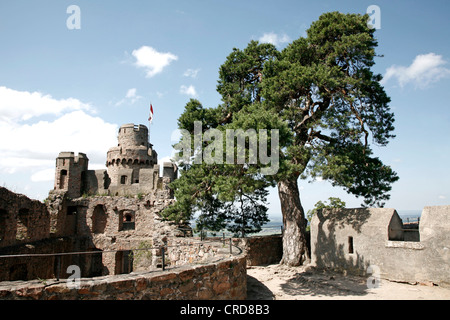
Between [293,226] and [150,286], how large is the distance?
1126cm

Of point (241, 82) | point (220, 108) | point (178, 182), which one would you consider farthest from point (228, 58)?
point (178, 182)

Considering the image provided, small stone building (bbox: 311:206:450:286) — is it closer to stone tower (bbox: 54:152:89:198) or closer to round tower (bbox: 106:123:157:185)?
round tower (bbox: 106:123:157:185)

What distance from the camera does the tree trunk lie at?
15.6 m

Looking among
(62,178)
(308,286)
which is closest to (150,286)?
(308,286)

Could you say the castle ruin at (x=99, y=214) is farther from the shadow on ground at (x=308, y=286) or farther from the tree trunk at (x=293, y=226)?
the shadow on ground at (x=308, y=286)

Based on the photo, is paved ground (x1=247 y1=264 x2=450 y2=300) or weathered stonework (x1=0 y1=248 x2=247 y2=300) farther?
paved ground (x1=247 y1=264 x2=450 y2=300)

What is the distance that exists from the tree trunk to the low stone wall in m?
8.07

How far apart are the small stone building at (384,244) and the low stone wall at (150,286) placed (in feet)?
23.5

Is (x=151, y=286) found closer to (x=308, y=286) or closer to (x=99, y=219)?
(x=308, y=286)

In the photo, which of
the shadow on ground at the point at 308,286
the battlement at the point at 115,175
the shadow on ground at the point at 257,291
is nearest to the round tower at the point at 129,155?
the battlement at the point at 115,175

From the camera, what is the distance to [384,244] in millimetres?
12219

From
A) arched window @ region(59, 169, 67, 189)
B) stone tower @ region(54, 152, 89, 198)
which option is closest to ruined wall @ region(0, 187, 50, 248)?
stone tower @ region(54, 152, 89, 198)

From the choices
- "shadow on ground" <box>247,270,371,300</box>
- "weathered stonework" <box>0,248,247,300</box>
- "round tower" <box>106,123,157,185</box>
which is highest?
"round tower" <box>106,123,157,185</box>
